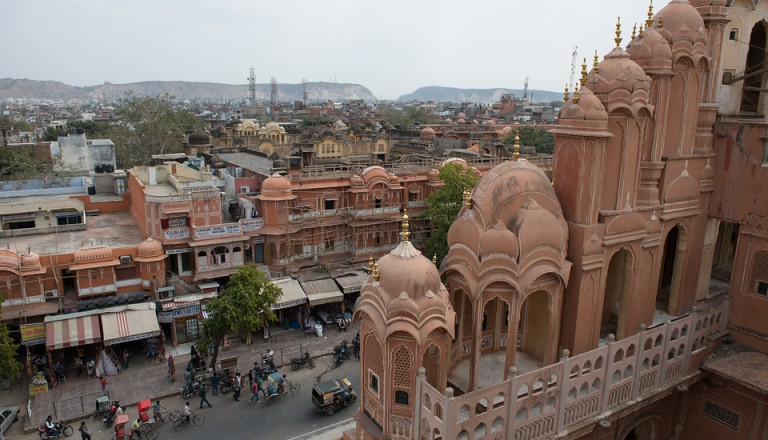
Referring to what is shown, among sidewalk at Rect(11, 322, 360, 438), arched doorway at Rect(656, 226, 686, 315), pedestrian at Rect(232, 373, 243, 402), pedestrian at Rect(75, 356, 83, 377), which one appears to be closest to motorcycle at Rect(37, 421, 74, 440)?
sidewalk at Rect(11, 322, 360, 438)

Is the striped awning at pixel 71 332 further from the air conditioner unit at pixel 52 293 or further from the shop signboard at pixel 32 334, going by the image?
the air conditioner unit at pixel 52 293

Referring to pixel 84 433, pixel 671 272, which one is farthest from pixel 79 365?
pixel 671 272

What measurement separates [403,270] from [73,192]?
3223 cm

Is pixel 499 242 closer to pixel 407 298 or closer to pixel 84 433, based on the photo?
pixel 407 298

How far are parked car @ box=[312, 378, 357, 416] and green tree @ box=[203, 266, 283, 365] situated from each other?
442 cm

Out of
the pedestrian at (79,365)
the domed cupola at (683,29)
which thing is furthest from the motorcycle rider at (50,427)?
the domed cupola at (683,29)

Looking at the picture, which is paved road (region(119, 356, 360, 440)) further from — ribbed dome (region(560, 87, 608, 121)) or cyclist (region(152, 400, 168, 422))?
ribbed dome (region(560, 87, 608, 121))

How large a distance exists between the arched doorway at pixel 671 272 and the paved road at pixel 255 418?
12.6m

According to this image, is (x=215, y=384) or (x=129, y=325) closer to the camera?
(x=215, y=384)

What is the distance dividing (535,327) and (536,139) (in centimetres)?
5300

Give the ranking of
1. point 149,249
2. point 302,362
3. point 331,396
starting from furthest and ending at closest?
point 149,249 → point 302,362 → point 331,396

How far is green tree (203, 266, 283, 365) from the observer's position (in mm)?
22203

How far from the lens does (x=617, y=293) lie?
16156 millimetres

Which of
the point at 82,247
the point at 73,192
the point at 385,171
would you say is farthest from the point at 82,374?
the point at 385,171
